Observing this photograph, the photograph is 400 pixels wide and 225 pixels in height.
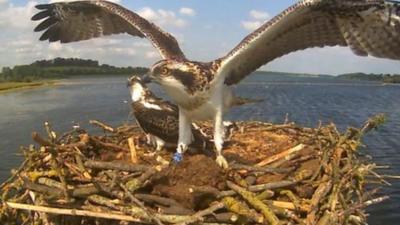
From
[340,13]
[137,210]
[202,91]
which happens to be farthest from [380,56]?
[137,210]

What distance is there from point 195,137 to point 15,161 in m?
10.5

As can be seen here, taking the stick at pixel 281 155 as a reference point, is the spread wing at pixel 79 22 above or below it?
above

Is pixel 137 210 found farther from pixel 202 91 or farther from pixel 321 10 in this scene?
pixel 321 10

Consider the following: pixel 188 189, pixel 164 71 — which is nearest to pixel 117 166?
pixel 188 189

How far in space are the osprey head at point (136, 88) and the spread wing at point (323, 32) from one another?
1.17m

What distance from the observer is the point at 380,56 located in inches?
211

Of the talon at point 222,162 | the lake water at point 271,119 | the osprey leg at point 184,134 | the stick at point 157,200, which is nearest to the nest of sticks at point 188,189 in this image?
the stick at point 157,200

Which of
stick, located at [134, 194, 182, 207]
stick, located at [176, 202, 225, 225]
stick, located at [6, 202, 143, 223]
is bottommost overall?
stick, located at [6, 202, 143, 223]

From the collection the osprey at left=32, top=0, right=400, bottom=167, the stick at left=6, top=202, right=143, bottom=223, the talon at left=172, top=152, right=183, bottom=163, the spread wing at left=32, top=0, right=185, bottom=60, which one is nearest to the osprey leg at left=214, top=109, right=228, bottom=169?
the osprey at left=32, top=0, right=400, bottom=167

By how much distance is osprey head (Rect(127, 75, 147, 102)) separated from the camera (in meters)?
6.49

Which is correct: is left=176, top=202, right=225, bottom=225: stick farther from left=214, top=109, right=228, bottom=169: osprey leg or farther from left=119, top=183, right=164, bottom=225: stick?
left=214, top=109, right=228, bottom=169: osprey leg

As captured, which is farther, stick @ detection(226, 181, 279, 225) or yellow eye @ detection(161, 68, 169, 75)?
yellow eye @ detection(161, 68, 169, 75)

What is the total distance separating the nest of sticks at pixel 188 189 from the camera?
178 inches

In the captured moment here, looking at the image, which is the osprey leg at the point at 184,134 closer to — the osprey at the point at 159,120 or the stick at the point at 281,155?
the osprey at the point at 159,120
